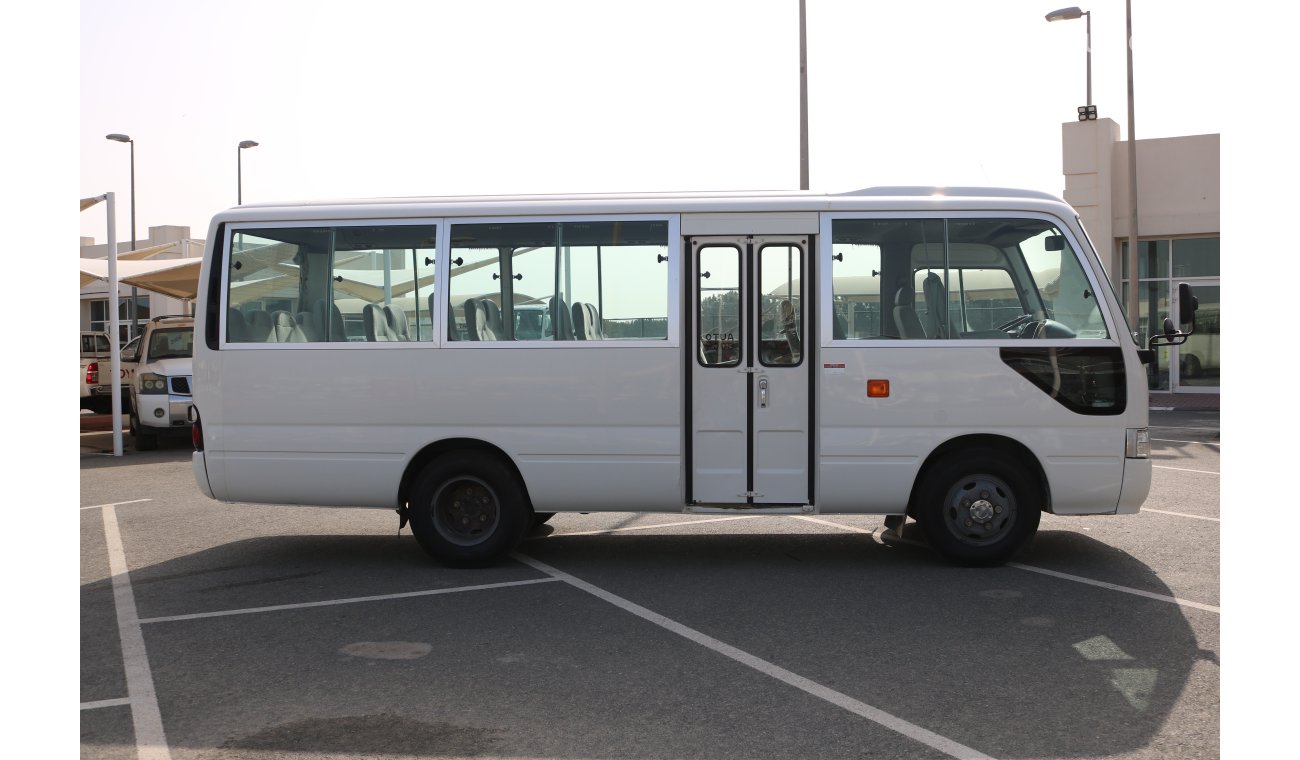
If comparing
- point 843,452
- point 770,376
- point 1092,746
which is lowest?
point 1092,746

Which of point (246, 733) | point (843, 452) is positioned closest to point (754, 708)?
point (246, 733)

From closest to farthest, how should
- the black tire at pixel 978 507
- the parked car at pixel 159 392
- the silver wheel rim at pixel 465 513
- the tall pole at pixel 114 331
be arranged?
the black tire at pixel 978 507
the silver wheel rim at pixel 465 513
the tall pole at pixel 114 331
the parked car at pixel 159 392

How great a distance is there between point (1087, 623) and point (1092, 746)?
2.08 metres

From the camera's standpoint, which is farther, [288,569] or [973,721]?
Answer: [288,569]

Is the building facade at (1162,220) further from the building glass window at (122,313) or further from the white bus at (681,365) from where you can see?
the building glass window at (122,313)

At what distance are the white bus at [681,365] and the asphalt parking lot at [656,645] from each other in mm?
581

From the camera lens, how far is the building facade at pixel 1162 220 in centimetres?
2575

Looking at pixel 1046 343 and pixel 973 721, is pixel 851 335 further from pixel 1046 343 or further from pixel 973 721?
pixel 973 721

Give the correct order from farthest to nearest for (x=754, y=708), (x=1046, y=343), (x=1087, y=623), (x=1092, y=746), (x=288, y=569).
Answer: (x=288, y=569) → (x=1046, y=343) → (x=1087, y=623) → (x=754, y=708) → (x=1092, y=746)

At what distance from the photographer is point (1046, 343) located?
8.06m

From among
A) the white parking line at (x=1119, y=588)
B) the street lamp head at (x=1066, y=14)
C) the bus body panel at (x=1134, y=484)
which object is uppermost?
the street lamp head at (x=1066, y=14)

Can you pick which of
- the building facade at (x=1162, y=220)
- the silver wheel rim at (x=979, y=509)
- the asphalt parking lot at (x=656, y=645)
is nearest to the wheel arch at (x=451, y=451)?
the asphalt parking lot at (x=656, y=645)

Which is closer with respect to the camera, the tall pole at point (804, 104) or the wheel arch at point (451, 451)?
the wheel arch at point (451, 451)

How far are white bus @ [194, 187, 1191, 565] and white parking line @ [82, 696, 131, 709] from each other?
10.0 feet
